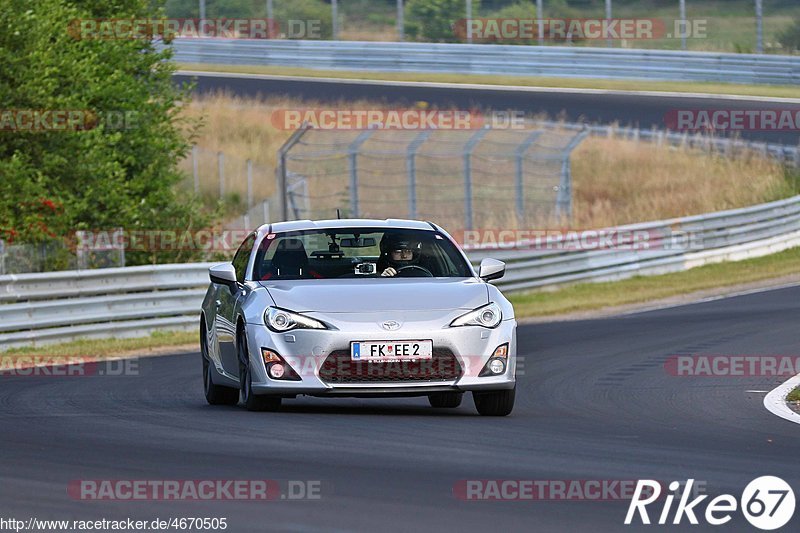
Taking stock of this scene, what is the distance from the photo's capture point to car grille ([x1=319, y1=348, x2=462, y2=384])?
10320 mm

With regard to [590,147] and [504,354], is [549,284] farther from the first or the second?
[504,354]

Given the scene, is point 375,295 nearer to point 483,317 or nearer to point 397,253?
point 483,317

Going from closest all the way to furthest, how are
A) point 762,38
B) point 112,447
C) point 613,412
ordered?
1. point 112,447
2. point 613,412
3. point 762,38

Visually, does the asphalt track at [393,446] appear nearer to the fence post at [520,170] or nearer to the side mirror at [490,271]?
the side mirror at [490,271]

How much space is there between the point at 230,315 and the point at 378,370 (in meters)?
1.66

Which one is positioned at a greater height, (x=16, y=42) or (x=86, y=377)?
(x=16, y=42)

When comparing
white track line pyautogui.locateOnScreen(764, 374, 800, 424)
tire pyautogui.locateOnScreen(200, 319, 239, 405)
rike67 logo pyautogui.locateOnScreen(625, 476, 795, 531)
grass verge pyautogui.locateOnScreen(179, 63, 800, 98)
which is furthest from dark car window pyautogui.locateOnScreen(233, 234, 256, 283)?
grass verge pyautogui.locateOnScreen(179, 63, 800, 98)

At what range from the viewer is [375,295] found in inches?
418

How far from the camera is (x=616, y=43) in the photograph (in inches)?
1969

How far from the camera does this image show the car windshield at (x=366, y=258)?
11.5 m

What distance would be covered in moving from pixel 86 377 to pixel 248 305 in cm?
505

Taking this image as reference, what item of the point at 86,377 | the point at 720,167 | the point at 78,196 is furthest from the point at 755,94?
the point at 86,377

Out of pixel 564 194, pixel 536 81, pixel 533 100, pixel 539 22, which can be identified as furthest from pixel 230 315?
pixel 536 81

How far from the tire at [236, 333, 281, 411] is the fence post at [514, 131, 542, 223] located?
18472 mm
